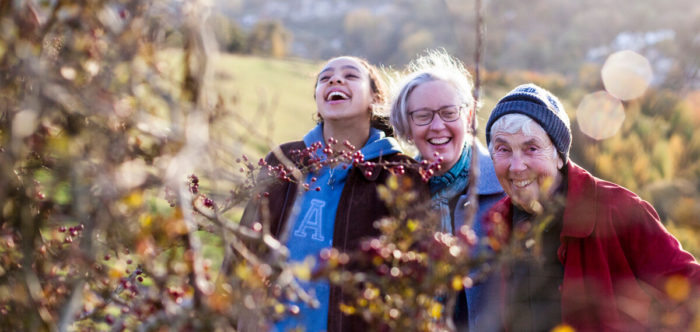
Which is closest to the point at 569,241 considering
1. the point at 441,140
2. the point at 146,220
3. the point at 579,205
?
the point at 579,205

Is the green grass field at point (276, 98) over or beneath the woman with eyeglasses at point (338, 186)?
over

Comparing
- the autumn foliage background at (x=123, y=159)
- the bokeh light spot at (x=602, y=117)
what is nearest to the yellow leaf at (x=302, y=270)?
the autumn foliage background at (x=123, y=159)

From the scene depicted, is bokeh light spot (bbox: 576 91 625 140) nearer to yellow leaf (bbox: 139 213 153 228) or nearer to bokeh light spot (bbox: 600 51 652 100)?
bokeh light spot (bbox: 600 51 652 100)

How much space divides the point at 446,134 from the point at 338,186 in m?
0.58

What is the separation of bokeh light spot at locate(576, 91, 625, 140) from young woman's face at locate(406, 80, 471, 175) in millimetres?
8327

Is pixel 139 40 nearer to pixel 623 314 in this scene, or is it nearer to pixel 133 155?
pixel 133 155

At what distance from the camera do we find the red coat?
5.98ft

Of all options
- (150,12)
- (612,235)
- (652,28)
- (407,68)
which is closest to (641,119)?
(407,68)

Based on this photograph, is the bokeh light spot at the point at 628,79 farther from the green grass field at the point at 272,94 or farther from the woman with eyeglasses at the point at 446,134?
the woman with eyeglasses at the point at 446,134

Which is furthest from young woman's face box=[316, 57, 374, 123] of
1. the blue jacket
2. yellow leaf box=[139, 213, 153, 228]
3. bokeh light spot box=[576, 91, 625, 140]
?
bokeh light spot box=[576, 91, 625, 140]

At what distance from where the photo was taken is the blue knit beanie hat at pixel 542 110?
82.7 inches

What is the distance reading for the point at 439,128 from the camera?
254 cm

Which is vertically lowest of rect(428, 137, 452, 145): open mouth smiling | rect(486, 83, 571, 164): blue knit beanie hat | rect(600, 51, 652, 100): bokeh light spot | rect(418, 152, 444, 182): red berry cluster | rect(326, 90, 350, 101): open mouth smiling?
rect(418, 152, 444, 182): red berry cluster

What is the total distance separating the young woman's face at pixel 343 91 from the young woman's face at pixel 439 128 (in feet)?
0.96
